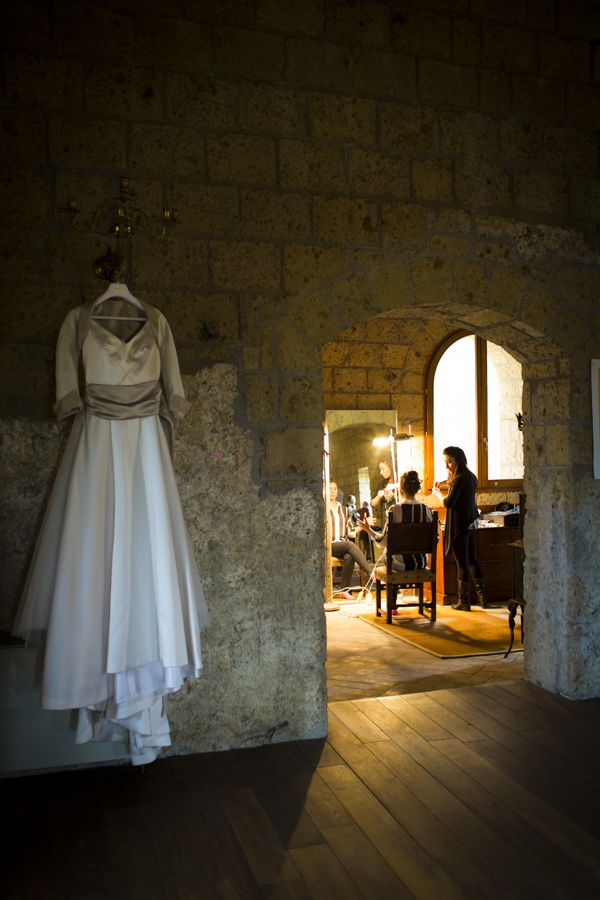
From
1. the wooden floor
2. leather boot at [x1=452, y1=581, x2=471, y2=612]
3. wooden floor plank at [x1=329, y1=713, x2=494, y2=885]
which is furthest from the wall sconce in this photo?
wooden floor plank at [x1=329, y1=713, x2=494, y2=885]

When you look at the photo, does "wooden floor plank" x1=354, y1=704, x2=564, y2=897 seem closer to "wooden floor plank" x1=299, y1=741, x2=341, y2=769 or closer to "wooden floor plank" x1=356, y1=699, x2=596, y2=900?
"wooden floor plank" x1=356, y1=699, x2=596, y2=900

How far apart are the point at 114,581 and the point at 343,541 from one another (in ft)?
15.8

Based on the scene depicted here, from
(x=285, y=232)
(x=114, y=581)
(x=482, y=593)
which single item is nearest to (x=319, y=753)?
(x=114, y=581)

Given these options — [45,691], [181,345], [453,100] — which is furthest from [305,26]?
[45,691]

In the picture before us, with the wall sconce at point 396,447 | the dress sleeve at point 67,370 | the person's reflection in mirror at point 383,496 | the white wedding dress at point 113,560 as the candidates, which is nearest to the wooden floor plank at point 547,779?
the white wedding dress at point 113,560

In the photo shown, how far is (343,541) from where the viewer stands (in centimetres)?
725

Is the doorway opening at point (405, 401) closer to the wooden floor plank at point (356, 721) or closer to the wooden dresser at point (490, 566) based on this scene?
the wooden dresser at point (490, 566)

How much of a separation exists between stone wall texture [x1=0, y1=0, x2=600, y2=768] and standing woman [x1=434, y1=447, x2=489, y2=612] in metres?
2.54

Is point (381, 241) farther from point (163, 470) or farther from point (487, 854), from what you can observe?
point (487, 854)

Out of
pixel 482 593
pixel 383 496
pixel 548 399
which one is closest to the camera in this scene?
pixel 548 399

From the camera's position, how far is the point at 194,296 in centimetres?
325

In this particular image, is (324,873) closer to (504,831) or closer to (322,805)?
(322,805)

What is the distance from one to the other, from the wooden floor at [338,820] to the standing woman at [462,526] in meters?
3.08

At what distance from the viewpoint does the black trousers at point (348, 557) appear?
724cm
